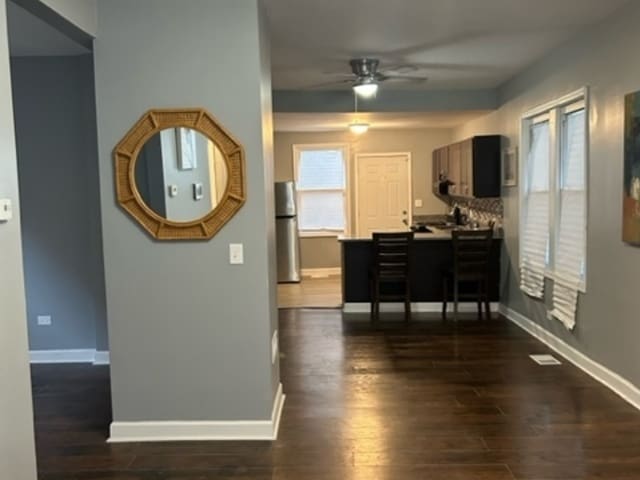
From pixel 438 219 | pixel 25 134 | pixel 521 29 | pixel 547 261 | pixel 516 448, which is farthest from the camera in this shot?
pixel 438 219

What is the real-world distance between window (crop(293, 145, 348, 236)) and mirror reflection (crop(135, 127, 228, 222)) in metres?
6.66

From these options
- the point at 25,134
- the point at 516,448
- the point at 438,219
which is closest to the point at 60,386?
the point at 25,134

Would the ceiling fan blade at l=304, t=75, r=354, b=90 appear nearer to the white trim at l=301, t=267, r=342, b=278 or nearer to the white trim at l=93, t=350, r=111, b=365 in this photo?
the white trim at l=93, t=350, r=111, b=365

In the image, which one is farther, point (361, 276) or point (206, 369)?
point (361, 276)

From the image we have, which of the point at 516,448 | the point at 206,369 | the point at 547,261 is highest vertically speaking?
the point at 547,261

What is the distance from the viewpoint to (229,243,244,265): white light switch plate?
338 cm

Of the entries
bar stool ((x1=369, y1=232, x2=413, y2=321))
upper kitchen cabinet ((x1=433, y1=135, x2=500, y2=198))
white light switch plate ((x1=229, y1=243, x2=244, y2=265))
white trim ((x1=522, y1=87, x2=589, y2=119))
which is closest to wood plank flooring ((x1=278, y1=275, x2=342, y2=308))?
bar stool ((x1=369, y1=232, x2=413, y2=321))

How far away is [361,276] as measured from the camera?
22.8 feet

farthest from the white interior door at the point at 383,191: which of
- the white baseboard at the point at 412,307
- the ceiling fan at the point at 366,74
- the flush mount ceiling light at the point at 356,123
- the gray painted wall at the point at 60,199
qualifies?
the gray painted wall at the point at 60,199

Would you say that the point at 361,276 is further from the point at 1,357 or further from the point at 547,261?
the point at 1,357

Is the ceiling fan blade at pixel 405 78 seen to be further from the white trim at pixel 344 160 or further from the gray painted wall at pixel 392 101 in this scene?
the white trim at pixel 344 160

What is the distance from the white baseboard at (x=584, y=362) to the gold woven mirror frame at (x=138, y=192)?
2844 mm

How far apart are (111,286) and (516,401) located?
8.87ft

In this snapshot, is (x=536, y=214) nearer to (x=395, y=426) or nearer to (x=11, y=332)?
(x=395, y=426)
